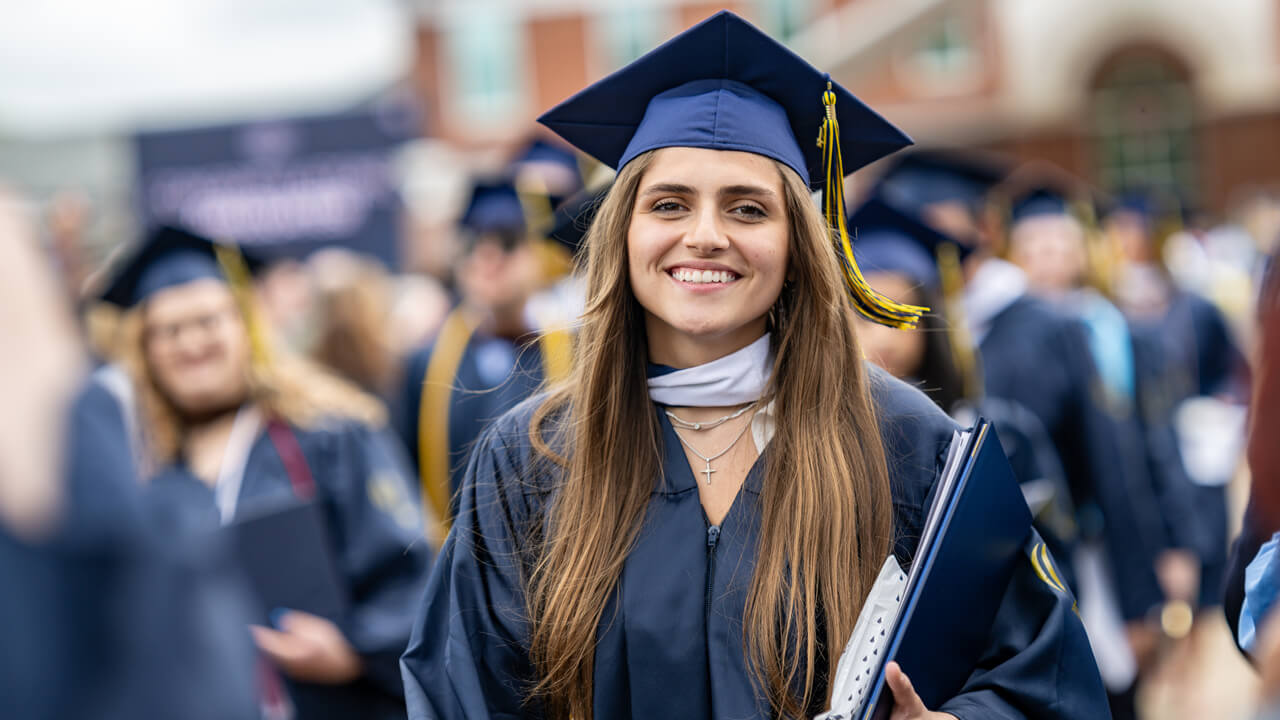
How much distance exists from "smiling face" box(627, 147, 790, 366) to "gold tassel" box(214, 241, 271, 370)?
6.45 feet

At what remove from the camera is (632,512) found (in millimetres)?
2318

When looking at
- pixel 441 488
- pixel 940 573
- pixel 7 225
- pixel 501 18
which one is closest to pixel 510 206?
pixel 441 488

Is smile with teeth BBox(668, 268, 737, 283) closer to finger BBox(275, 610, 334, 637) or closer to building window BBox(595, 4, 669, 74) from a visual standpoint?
finger BBox(275, 610, 334, 637)

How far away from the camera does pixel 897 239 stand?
171 inches

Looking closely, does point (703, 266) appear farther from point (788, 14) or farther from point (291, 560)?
point (788, 14)

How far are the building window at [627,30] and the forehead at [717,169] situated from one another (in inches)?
976

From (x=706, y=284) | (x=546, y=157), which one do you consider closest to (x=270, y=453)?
(x=706, y=284)

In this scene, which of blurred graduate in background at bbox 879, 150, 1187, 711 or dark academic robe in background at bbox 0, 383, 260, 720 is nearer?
dark academic robe in background at bbox 0, 383, 260, 720

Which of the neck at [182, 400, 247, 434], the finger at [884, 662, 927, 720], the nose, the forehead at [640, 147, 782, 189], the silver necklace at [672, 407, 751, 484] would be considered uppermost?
the forehead at [640, 147, 782, 189]

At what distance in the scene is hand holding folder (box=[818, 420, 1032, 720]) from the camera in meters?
2.00

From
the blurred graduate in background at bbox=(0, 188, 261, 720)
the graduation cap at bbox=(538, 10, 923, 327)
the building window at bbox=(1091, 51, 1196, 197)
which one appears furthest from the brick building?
the blurred graduate in background at bbox=(0, 188, 261, 720)

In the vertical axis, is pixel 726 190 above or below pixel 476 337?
above

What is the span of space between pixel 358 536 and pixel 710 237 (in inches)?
75.8

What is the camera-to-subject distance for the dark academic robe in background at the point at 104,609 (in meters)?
1.12
